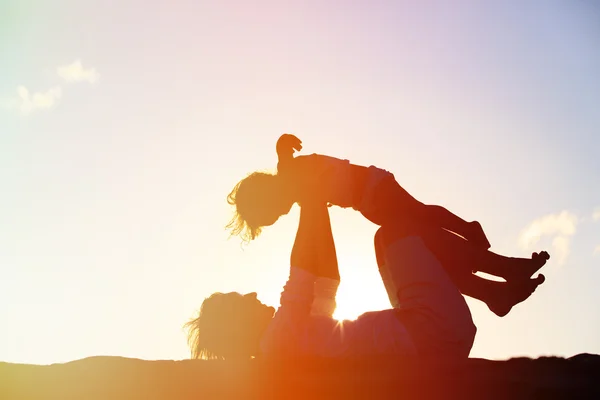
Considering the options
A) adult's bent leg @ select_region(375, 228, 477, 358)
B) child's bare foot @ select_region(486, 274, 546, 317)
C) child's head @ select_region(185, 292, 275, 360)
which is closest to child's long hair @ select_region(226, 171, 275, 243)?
child's head @ select_region(185, 292, 275, 360)

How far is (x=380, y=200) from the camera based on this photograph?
468 centimetres

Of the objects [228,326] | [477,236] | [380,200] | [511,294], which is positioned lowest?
[228,326]

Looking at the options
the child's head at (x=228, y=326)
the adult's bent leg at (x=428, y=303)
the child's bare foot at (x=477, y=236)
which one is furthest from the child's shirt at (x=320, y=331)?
the child's head at (x=228, y=326)

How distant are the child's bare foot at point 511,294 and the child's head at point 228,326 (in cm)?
188

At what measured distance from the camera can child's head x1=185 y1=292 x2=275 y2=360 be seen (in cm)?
531

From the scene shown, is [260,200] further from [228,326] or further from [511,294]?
[511,294]

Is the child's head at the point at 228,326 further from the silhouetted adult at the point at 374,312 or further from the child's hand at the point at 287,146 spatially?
the child's hand at the point at 287,146

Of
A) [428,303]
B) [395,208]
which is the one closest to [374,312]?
[428,303]

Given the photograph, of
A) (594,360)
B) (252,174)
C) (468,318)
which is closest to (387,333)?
(468,318)

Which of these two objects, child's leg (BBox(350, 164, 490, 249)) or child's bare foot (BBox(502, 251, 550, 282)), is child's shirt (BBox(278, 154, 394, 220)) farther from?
child's bare foot (BBox(502, 251, 550, 282))

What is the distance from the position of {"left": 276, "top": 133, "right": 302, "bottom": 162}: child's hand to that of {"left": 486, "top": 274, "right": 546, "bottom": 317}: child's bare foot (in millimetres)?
1854

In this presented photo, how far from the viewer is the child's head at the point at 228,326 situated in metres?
5.31

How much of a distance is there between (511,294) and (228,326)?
7.45 ft

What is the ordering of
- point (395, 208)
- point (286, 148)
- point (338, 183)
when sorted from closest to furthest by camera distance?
point (395, 208)
point (338, 183)
point (286, 148)
